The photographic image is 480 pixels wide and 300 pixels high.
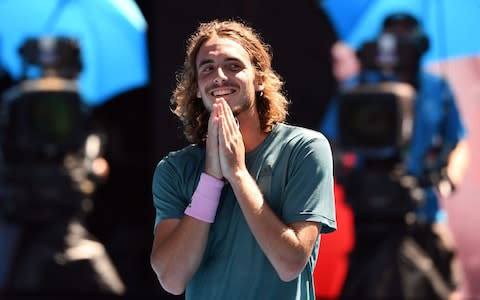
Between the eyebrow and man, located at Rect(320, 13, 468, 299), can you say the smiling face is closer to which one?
the eyebrow

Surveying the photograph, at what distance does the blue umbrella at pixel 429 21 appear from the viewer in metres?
5.54

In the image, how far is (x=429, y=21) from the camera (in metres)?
5.56

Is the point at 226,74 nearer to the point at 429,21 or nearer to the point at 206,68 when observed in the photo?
the point at 206,68

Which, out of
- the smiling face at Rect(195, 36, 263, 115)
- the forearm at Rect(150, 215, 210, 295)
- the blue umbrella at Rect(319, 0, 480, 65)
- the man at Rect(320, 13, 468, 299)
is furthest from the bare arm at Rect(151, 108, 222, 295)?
the blue umbrella at Rect(319, 0, 480, 65)

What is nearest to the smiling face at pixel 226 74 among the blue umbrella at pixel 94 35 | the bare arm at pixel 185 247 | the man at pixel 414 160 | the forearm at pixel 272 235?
the bare arm at pixel 185 247

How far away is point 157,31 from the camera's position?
5.77 m

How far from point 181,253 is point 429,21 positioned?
12.9 ft

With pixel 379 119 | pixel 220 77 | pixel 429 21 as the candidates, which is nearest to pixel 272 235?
pixel 220 77

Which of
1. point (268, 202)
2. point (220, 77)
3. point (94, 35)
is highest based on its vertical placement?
point (94, 35)

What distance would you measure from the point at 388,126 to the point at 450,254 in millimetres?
833

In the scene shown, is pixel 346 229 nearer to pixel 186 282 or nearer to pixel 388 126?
pixel 388 126

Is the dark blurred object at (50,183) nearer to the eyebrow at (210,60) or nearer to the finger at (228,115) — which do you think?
the eyebrow at (210,60)

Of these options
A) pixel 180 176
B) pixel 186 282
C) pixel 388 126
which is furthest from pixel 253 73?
pixel 388 126

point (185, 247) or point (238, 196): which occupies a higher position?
point (238, 196)
